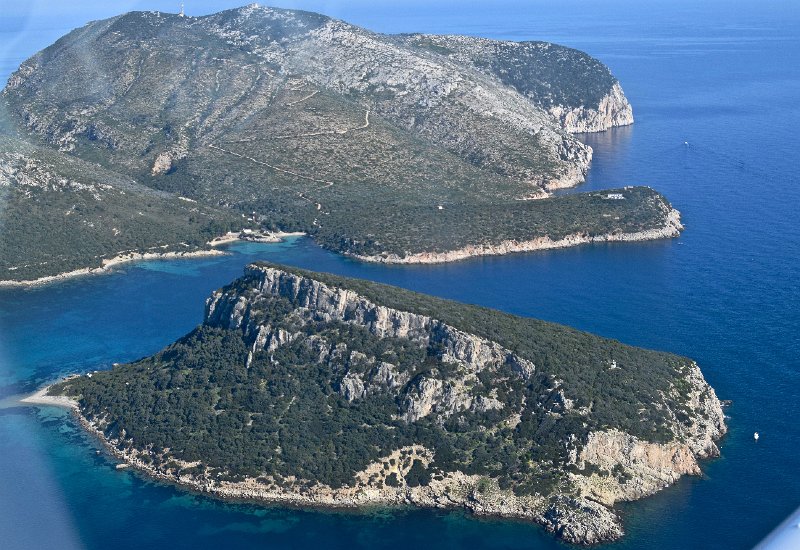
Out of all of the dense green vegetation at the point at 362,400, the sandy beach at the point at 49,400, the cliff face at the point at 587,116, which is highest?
the cliff face at the point at 587,116

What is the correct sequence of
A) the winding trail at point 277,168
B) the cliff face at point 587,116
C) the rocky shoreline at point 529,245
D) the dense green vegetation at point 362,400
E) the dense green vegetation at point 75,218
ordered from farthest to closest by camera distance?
1. the cliff face at point 587,116
2. the winding trail at point 277,168
3. the dense green vegetation at point 75,218
4. the rocky shoreline at point 529,245
5. the dense green vegetation at point 362,400

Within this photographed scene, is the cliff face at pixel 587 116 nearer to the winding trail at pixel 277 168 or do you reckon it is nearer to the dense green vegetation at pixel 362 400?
the winding trail at pixel 277 168

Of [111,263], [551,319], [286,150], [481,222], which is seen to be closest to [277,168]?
[286,150]

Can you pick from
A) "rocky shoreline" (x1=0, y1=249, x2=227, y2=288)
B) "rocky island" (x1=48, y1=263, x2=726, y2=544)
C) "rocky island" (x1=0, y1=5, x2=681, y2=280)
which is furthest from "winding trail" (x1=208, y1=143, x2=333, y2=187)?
"rocky island" (x1=48, y1=263, x2=726, y2=544)

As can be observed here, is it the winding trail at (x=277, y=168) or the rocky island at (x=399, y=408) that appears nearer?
the rocky island at (x=399, y=408)

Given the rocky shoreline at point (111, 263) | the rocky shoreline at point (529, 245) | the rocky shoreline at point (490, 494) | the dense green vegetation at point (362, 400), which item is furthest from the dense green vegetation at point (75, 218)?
the rocky shoreline at point (490, 494)

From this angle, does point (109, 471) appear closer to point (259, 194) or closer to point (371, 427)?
point (371, 427)

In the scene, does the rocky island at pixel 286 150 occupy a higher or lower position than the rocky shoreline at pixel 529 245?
higher

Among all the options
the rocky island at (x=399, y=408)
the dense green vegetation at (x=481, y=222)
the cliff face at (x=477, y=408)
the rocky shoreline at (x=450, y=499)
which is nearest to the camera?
the rocky shoreline at (x=450, y=499)
